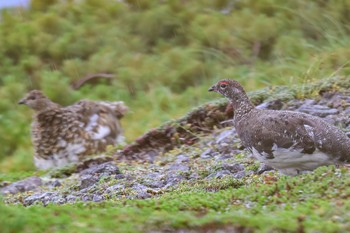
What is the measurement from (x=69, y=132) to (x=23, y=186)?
163 centimetres

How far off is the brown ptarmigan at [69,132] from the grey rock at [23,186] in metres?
1.29

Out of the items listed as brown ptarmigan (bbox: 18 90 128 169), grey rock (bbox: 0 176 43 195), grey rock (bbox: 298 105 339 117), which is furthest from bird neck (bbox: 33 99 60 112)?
grey rock (bbox: 298 105 339 117)

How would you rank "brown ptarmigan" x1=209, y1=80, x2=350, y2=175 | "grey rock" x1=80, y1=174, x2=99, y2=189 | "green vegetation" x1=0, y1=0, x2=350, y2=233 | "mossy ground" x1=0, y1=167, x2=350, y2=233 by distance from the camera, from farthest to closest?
"green vegetation" x1=0, y1=0, x2=350, y2=233 → "grey rock" x1=80, y1=174, x2=99, y2=189 → "brown ptarmigan" x1=209, y1=80, x2=350, y2=175 → "mossy ground" x1=0, y1=167, x2=350, y2=233

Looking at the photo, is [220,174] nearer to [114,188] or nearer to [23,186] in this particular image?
[114,188]

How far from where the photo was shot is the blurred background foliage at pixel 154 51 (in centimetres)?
1108

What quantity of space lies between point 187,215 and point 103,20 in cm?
1228

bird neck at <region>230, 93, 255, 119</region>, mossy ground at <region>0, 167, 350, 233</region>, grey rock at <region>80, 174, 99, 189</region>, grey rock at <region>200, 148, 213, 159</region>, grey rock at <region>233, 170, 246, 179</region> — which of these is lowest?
grey rock at <region>200, 148, 213, 159</region>

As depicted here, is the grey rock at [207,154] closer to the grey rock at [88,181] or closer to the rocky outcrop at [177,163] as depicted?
the rocky outcrop at [177,163]

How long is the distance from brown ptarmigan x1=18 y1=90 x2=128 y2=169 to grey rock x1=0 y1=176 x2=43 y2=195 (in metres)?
1.29

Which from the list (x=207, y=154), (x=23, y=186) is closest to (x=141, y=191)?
(x=207, y=154)

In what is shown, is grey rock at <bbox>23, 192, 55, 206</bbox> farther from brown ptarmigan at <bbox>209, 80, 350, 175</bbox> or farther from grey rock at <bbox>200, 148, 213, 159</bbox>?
brown ptarmigan at <bbox>209, 80, 350, 175</bbox>

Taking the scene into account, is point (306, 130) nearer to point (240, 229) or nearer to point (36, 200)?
point (240, 229)

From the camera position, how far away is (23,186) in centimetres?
776

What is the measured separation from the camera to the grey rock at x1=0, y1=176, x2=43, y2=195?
302 inches
